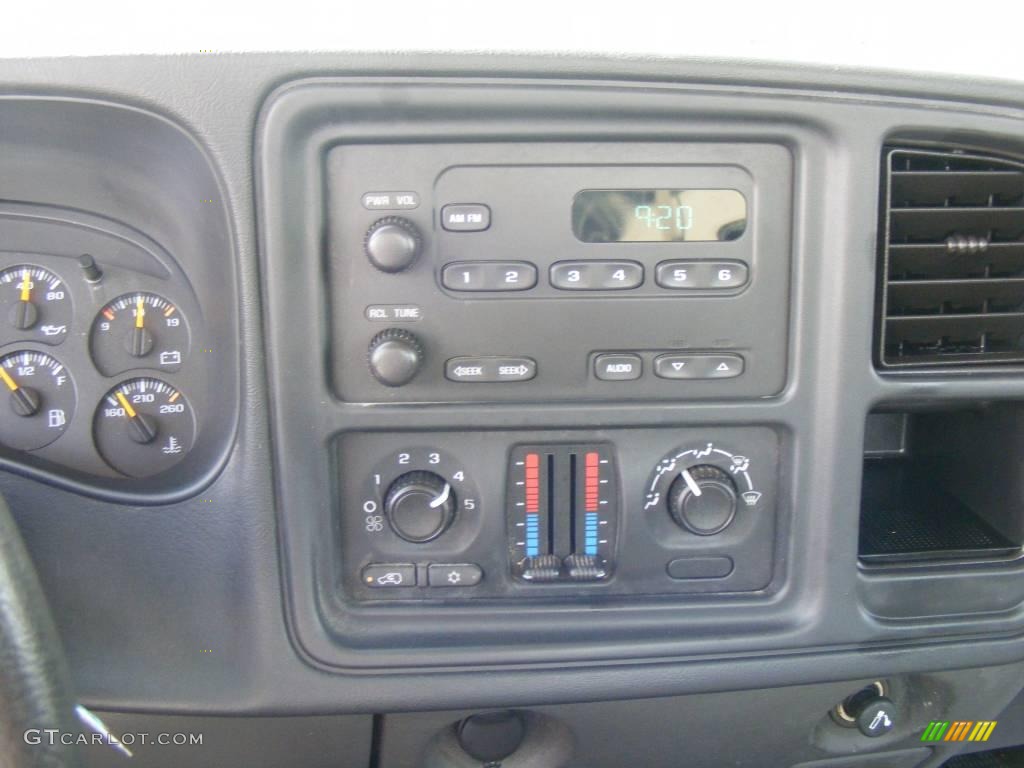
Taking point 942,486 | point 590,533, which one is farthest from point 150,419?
point 942,486

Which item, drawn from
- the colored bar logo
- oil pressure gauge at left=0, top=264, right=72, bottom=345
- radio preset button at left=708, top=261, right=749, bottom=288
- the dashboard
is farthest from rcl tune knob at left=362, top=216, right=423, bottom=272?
the colored bar logo

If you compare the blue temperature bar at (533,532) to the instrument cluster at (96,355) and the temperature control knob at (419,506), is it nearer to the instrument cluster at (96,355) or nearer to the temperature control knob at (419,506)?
the temperature control knob at (419,506)

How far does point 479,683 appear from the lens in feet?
3.88

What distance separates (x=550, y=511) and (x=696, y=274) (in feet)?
1.21

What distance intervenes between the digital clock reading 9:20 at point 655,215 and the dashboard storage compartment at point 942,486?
471 mm

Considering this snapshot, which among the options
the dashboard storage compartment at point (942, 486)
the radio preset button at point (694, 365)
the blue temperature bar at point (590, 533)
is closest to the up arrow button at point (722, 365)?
the radio preset button at point (694, 365)

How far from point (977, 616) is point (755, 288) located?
61 cm

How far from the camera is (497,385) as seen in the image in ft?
3.65

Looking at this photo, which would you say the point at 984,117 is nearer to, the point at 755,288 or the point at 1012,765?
the point at 755,288

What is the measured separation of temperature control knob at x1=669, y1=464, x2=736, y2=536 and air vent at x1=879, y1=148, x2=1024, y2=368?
0.89 ft

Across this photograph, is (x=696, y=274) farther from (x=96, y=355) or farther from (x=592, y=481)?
(x=96, y=355)

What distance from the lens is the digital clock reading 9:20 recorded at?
1088 millimetres

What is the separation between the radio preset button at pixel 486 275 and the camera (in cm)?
108

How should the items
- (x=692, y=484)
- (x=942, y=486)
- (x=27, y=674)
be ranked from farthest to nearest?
(x=942, y=486)
(x=692, y=484)
(x=27, y=674)
